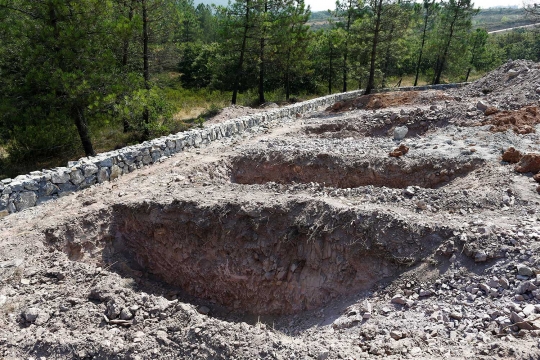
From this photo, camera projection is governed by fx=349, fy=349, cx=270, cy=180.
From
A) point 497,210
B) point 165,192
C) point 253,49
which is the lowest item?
point 165,192

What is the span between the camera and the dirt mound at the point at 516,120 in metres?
9.86

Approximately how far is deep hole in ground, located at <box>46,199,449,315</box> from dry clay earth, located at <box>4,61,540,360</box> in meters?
0.03

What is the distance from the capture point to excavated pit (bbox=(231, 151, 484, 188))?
8547 mm

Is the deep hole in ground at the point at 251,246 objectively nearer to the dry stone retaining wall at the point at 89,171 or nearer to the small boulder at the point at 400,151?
the dry stone retaining wall at the point at 89,171

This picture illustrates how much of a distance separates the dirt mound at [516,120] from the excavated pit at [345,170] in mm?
2729

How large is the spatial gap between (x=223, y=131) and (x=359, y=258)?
25.3 feet

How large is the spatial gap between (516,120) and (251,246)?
900 centimetres

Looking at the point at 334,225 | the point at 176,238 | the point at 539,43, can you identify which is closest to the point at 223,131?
the point at 176,238

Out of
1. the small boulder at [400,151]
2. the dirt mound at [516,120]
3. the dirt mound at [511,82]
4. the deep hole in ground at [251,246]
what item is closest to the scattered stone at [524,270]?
the deep hole in ground at [251,246]

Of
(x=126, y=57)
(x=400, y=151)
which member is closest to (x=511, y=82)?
(x=400, y=151)

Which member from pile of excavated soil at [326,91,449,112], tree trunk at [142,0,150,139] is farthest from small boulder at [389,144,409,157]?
tree trunk at [142,0,150,139]

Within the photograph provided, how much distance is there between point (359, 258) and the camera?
5988 millimetres

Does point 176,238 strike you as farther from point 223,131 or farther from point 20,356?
point 223,131

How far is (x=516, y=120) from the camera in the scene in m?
10.4
